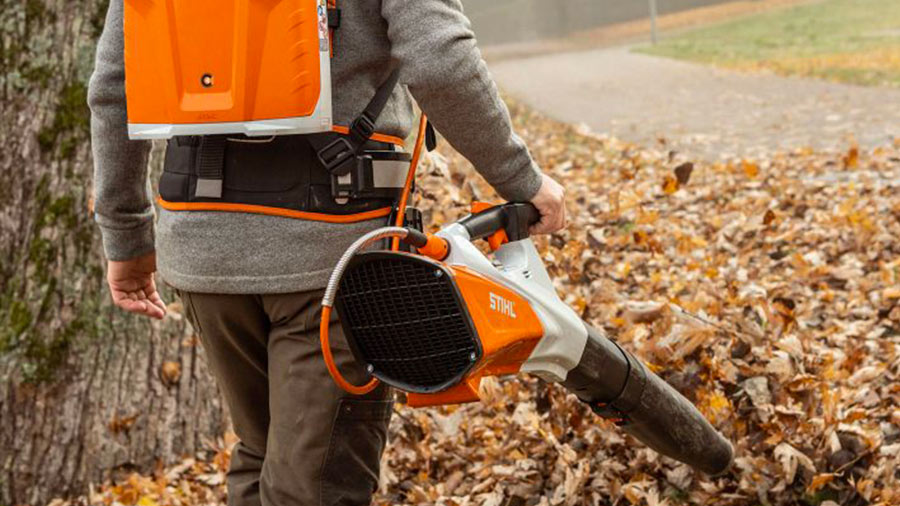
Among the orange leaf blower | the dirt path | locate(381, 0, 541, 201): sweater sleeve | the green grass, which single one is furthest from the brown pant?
the green grass

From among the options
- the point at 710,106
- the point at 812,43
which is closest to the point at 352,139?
the point at 710,106

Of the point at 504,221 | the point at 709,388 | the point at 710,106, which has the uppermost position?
the point at 504,221

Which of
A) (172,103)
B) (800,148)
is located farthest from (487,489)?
(800,148)

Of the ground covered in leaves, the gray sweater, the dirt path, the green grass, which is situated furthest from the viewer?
the green grass

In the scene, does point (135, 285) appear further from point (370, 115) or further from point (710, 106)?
point (710, 106)

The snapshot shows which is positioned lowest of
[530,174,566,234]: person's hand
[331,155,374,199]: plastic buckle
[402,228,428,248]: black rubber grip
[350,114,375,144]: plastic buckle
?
[530,174,566,234]: person's hand

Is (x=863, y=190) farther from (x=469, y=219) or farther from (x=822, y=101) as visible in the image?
(x=822, y=101)

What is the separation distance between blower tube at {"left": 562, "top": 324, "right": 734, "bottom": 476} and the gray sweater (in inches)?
20.0

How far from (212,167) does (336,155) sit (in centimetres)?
30

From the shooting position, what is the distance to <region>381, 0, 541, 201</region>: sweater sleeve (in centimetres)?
220

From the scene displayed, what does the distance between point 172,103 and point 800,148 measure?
805 centimetres

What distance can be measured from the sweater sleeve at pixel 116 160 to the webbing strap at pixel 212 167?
0.38 m

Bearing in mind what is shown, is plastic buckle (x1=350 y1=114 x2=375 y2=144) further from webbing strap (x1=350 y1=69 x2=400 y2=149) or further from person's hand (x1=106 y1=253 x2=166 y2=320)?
person's hand (x1=106 y1=253 x2=166 y2=320)

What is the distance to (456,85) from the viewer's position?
2240 millimetres
